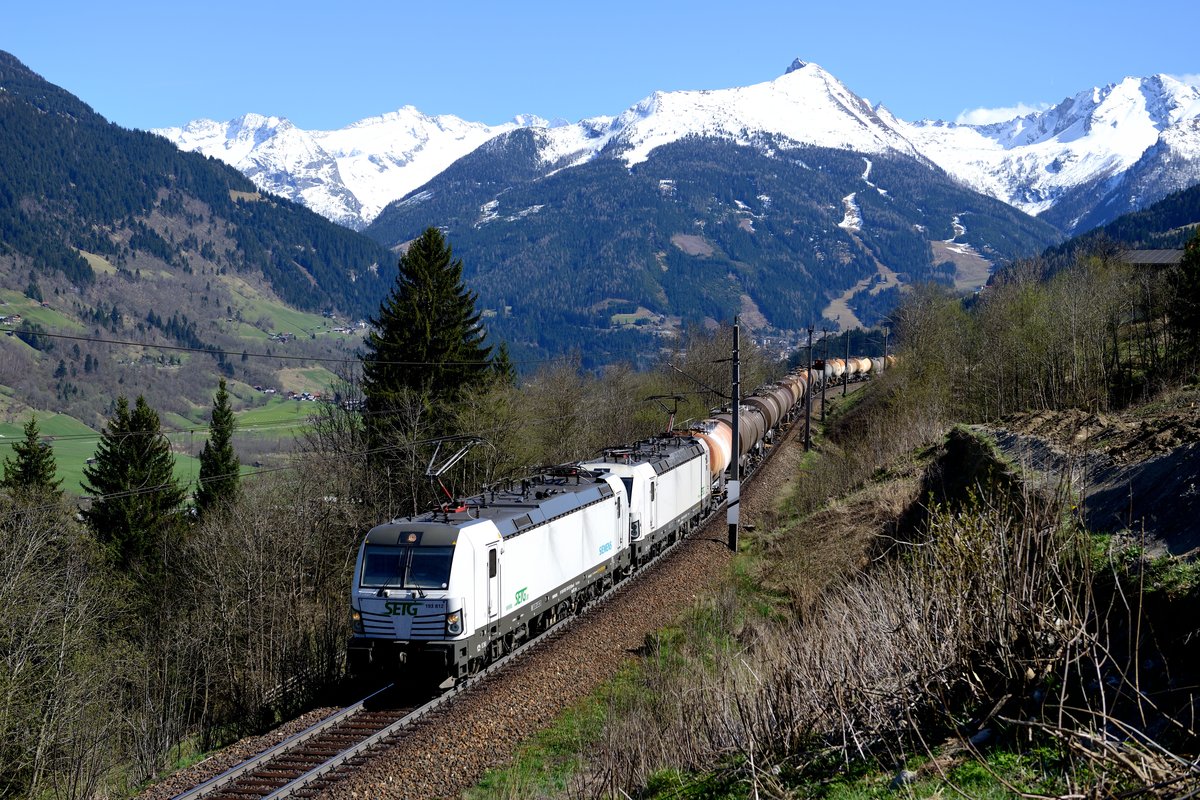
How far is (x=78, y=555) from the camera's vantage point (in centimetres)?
4200

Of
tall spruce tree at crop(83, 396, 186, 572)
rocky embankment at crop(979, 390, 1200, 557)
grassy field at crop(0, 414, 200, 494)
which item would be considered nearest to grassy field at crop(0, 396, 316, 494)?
grassy field at crop(0, 414, 200, 494)

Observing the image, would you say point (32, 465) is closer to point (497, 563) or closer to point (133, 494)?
point (133, 494)

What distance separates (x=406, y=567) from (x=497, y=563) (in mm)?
1985

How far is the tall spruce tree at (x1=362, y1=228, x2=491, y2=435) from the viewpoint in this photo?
166ft

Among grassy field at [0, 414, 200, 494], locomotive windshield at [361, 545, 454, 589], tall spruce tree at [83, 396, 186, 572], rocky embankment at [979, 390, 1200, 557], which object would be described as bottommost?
grassy field at [0, 414, 200, 494]

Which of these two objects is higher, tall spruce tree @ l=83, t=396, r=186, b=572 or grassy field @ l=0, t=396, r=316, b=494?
tall spruce tree @ l=83, t=396, r=186, b=572

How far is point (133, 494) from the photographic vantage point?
57.1 m

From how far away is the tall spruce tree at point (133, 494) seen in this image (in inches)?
2249

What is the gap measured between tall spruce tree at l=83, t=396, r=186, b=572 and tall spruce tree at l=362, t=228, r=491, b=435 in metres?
14.9

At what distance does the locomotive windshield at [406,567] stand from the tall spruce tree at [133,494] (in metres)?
40.2

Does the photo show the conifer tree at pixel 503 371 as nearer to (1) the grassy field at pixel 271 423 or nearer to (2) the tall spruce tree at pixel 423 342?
(2) the tall spruce tree at pixel 423 342

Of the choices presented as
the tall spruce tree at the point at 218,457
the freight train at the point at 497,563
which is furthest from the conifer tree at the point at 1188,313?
the tall spruce tree at the point at 218,457

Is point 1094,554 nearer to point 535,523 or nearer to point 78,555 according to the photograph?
point 535,523

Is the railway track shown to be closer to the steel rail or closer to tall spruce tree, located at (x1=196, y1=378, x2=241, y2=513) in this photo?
the steel rail
